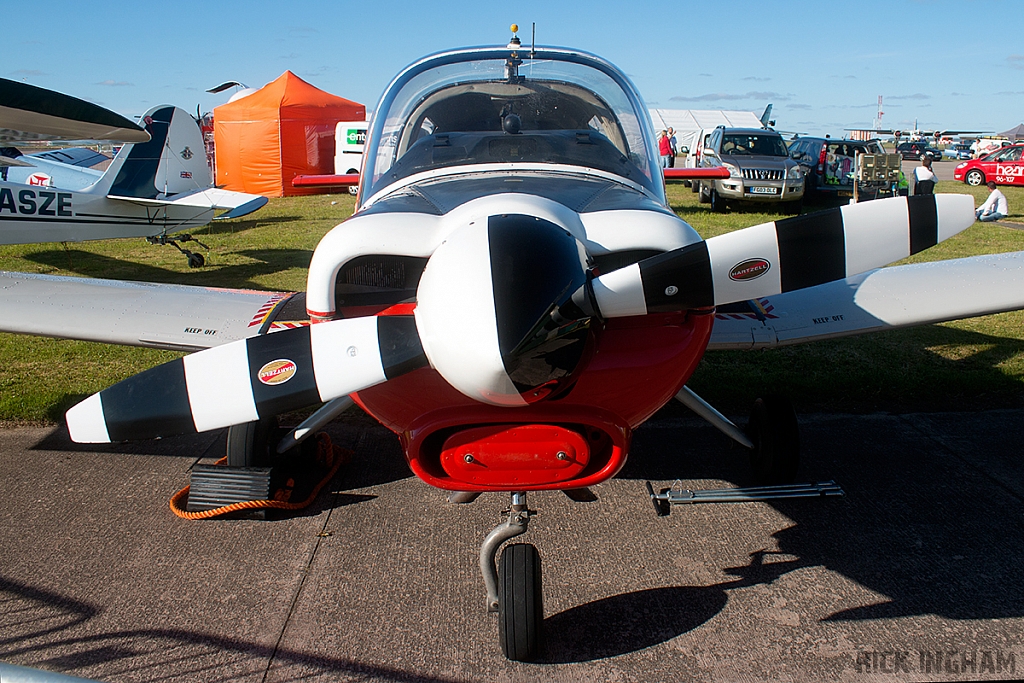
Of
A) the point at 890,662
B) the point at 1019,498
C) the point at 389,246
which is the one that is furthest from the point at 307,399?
the point at 1019,498

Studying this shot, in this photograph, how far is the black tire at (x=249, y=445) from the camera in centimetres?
347

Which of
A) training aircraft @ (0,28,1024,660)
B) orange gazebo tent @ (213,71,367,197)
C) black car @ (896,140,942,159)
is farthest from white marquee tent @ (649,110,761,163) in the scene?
training aircraft @ (0,28,1024,660)

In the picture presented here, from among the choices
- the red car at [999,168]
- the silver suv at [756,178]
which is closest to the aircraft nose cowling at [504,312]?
the silver suv at [756,178]

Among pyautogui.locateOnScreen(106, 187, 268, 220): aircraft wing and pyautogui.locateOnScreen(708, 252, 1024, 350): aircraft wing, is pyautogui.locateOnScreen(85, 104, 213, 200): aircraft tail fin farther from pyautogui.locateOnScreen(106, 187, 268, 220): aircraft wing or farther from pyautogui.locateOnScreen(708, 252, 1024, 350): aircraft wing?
pyautogui.locateOnScreen(708, 252, 1024, 350): aircraft wing

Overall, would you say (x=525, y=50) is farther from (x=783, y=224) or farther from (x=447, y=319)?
(x=447, y=319)

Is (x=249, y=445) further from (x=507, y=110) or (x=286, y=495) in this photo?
(x=507, y=110)

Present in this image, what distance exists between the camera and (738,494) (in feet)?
10.9

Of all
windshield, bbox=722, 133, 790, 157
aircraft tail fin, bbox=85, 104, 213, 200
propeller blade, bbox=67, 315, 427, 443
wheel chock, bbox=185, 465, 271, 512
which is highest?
windshield, bbox=722, 133, 790, 157

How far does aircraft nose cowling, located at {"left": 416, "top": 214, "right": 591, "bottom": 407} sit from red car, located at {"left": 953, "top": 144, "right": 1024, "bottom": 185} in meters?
25.2

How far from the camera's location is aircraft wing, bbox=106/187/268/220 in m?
10.7

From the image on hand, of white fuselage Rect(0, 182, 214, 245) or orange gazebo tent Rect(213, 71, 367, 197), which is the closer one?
white fuselage Rect(0, 182, 214, 245)

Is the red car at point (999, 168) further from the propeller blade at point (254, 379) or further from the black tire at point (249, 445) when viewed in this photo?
the propeller blade at point (254, 379)

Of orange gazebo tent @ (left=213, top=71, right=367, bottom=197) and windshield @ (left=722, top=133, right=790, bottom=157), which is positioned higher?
orange gazebo tent @ (left=213, top=71, right=367, bottom=197)

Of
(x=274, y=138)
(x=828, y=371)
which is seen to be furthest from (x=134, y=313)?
(x=274, y=138)
